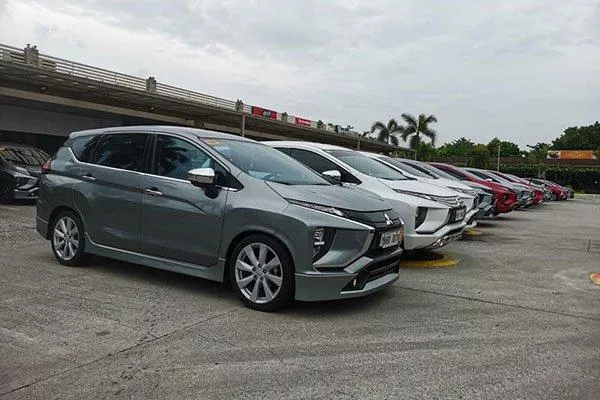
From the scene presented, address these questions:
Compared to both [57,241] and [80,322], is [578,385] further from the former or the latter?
[57,241]

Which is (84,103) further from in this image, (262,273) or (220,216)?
(262,273)

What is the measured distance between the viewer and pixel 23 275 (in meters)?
6.05

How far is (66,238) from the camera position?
257 inches

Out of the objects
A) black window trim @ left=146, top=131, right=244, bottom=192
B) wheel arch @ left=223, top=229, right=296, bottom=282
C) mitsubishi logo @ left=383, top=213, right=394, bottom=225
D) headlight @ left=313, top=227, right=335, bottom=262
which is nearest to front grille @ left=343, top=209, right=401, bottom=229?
mitsubishi logo @ left=383, top=213, right=394, bottom=225

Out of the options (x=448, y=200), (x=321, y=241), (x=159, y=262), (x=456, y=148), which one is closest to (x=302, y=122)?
(x=448, y=200)

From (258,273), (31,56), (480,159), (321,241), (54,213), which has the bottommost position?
(258,273)

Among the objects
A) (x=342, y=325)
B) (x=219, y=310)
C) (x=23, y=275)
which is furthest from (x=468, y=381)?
(x=23, y=275)

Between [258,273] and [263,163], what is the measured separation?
136 cm

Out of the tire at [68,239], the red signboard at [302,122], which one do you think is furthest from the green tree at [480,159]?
the tire at [68,239]

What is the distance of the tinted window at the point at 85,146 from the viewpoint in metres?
6.51

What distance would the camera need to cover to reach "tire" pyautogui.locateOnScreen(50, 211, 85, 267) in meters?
6.36

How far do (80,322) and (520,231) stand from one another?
10668 millimetres

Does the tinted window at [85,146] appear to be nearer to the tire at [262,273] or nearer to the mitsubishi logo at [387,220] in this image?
the tire at [262,273]

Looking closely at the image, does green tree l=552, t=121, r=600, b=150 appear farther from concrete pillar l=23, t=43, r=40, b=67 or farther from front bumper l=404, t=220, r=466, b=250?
front bumper l=404, t=220, r=466, b=250
